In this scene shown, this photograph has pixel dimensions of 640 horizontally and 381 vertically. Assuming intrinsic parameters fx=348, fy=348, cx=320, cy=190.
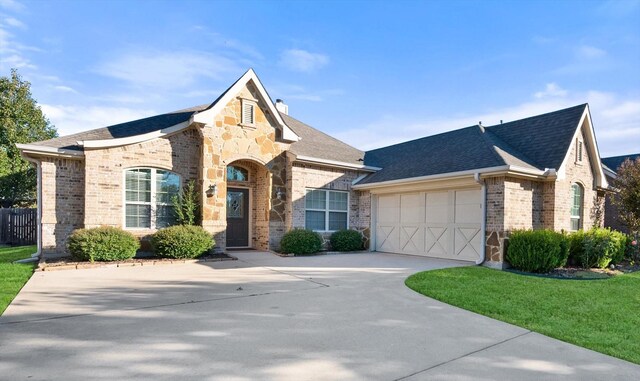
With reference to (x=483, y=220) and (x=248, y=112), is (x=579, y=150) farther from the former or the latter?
(x=248, y=112)

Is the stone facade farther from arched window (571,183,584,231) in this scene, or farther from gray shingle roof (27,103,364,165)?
arched window (571,183,584,231)

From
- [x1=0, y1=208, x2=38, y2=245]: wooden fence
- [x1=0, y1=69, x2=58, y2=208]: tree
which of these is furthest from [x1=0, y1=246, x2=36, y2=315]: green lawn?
[x1=0, y1=69, x2=58, y2=208]: tree

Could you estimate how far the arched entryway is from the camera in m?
13.3

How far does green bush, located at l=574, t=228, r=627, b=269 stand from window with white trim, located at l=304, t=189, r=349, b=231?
7.96m

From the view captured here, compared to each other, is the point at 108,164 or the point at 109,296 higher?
the point at 108,164

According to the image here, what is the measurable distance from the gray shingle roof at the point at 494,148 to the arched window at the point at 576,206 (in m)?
Result: 1.93

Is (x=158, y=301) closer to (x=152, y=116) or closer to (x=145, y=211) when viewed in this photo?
(x=145, y=211)

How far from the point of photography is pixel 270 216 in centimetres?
1313

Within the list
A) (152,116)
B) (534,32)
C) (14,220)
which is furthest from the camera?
(14,220)

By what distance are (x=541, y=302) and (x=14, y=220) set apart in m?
20.3

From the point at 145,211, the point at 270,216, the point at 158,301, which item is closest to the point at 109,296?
the point at 158,301

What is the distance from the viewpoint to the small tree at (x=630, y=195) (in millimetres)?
11828

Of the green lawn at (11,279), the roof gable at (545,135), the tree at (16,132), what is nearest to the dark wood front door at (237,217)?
the green lawn at (11,279)

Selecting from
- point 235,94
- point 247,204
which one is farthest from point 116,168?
point 247,204
